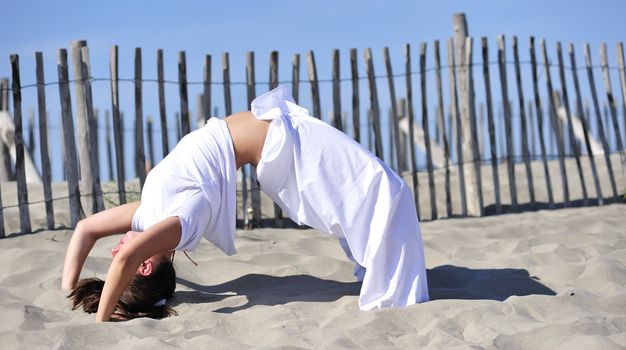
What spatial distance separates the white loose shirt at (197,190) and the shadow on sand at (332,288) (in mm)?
352

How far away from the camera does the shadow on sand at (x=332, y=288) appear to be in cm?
399

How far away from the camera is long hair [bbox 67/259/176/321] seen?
376 centimetres

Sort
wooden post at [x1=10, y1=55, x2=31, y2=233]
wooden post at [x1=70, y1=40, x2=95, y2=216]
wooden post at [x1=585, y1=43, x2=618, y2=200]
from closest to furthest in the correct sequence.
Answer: wooden post at [x1=10, y1=55, x2=31, y2=233] → wooden post at [x1=70, y1=40, x2=95, y2=216] → wooden post at [x1=585, y1=43, x2=618, y2=200]

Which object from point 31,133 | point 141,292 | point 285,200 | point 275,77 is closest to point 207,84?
point 275,77

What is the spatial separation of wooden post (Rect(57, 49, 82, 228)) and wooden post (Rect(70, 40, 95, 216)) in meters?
0.05

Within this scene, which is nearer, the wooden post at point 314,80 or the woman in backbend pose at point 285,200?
the woman in backbend pose at point 285,200

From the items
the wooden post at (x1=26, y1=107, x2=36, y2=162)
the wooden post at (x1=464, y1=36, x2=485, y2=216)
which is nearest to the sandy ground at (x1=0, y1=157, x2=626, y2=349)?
the wooden post at (x1=464, y1=36, x2=485, y2=216)

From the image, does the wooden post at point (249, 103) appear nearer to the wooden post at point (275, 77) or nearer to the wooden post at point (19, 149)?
the wooden post at point (275, 77)

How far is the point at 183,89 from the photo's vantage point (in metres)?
6.33

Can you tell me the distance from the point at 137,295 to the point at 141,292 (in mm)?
20

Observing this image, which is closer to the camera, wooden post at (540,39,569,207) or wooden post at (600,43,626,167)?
wooden post at (540,39,569,207)

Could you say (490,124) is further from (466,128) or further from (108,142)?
(108,142)

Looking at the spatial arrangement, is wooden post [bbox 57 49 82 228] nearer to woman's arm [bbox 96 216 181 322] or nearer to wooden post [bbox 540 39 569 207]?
woman's arm [bbox 96 216 181 322]

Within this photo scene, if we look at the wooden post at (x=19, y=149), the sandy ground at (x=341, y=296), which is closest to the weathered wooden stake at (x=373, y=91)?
the sandy ground at (x=341, y=296)
